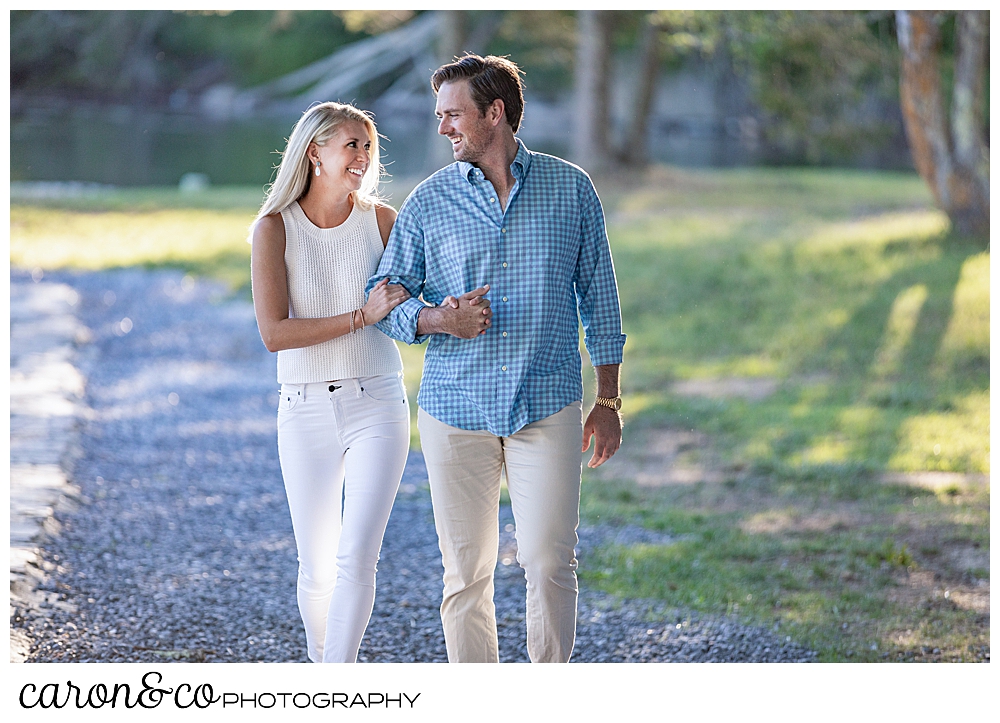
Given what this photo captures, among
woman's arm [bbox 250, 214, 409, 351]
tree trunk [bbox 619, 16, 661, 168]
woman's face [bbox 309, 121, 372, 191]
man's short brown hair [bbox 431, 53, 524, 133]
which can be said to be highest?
man's short brown hair [bbox 431, 53, 524, 133]

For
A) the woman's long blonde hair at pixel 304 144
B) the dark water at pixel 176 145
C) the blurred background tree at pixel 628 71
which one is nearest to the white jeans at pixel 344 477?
the woman's long blonde hair at pixel 304 144

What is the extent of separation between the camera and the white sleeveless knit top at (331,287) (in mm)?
2459

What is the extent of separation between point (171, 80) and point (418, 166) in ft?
18.1

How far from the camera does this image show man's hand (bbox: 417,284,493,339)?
7.41ft

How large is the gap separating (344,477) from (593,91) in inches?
474

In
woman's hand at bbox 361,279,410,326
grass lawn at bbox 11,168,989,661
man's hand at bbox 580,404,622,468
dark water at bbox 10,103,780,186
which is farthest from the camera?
dark water at bbox 10,103,780,186

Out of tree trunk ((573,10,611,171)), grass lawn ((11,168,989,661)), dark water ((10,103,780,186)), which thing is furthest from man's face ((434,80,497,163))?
dark water ((10,103,780,186))

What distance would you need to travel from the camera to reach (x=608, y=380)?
246cm

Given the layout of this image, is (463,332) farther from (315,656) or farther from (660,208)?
(660,208)

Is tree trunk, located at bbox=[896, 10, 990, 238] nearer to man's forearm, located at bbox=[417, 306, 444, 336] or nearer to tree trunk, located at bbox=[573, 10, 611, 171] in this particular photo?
tree trunk, located at bbox=[573, 10, 611, 171]

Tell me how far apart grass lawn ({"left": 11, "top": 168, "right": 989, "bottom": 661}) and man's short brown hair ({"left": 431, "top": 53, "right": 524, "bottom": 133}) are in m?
1.88

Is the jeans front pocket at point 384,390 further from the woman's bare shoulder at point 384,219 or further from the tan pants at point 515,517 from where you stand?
the woman's bare shoulder at point 384,219

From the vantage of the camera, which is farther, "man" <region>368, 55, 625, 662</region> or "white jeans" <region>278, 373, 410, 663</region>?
"white jeans" <region>278, 373, 410, 663</region>

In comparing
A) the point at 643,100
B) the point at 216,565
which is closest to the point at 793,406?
the point at 216,565
